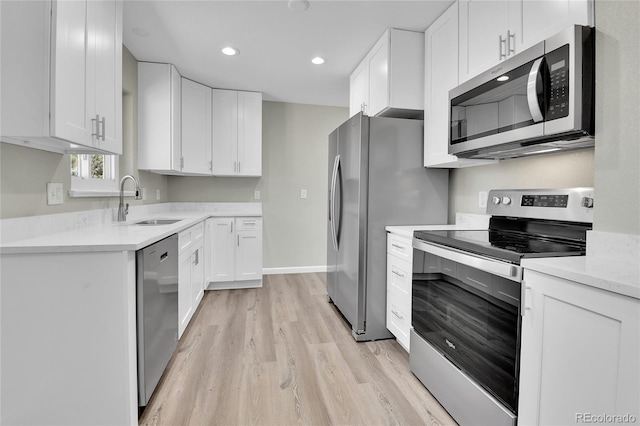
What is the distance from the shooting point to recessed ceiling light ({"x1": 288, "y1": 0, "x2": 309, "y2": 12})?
7.12ft

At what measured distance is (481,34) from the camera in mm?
1856

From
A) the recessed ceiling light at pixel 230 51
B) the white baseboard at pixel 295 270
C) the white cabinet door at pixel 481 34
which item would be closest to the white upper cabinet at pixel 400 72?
the white cabinet door at pixel 481 34

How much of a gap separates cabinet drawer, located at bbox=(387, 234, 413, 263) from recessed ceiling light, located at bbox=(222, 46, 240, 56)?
6.97ft

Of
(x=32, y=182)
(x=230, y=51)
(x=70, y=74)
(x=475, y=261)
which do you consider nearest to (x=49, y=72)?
(x=70, y=74)

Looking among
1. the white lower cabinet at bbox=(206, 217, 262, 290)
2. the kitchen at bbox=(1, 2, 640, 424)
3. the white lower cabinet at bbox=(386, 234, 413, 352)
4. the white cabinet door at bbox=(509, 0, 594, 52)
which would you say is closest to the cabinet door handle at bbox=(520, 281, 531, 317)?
the kitchen at bbox=(1, 2, 640, 424)

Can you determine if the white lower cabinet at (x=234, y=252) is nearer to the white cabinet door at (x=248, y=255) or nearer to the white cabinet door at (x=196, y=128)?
the white cabinet door at (x=248, y=255)

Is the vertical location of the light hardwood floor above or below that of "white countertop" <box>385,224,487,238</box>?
below

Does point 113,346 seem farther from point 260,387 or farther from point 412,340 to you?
point 412,340

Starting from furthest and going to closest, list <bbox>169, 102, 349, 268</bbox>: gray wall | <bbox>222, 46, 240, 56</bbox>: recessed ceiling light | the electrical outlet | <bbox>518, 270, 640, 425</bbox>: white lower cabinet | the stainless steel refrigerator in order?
<bbox>169, 102, 349, 268</bbox>: gray wall < <bbox>222, 46, 240, 56</bbox>: recessed ceiling light < the stainless steel refrigerator < the electrical outlet < <bbox>518, 270, 640, 425</bbox>: white lower cabinet

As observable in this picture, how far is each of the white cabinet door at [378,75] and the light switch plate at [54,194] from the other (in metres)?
2.29

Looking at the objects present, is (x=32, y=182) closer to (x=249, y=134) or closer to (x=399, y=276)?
(x=399, y=276)

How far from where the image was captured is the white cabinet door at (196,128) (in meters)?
3.63

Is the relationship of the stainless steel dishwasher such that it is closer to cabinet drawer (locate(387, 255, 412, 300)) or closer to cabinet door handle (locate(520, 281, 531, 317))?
cabinet drawer (locate(387, 255, 412, 300))

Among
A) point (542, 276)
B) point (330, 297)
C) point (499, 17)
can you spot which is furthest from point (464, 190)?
point (330, 297)
